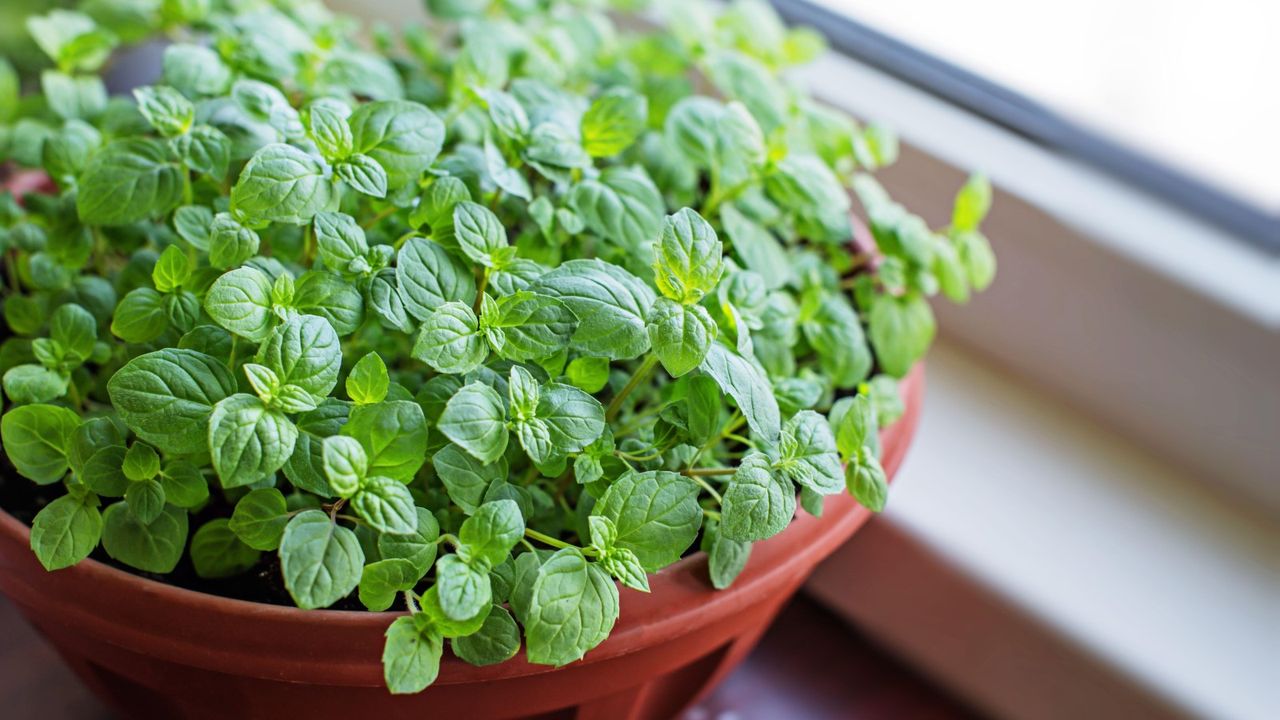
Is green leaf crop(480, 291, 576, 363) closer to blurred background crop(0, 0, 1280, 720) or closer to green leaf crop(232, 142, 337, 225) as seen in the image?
green leaf crop(232, 142, 337, 225)

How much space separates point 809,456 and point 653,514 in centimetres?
10

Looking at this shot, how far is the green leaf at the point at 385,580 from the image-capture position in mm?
555

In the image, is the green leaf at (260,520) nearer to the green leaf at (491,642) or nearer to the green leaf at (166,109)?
the green leaf at (491,642)

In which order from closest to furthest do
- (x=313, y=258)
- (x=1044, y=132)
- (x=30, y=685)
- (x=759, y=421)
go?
(x=759, y=421) → (x=313, y=258) → (x=30, y=685) → (x=1044, y=132)

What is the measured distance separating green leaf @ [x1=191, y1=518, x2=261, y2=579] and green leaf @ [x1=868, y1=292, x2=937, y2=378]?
18.4 inches

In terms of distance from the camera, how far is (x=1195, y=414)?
3.19 feet

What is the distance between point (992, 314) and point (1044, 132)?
0.20m

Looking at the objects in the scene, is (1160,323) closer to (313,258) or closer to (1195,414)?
(1195,414)

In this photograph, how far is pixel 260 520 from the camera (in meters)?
0.58

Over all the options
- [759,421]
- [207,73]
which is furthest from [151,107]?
[759,421]

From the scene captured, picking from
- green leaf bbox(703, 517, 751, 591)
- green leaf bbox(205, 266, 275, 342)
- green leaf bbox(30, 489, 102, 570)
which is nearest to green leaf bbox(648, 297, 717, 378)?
green leaf bbox(703, 517, 751, 591)

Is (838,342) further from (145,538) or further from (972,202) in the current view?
(145,538)

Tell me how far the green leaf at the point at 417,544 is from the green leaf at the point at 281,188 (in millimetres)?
184

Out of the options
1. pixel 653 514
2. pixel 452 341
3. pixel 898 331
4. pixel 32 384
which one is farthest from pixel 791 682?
pixel 32 384
